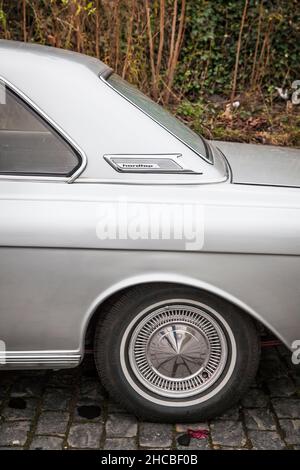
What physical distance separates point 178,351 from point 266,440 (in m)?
0.63

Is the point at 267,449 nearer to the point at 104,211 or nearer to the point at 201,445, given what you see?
the point at 201,445

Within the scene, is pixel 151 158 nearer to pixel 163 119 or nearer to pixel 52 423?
pixel 163 119

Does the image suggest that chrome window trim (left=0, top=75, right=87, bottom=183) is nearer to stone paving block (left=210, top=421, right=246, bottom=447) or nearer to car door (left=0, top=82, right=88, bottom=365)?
car door (left=0, top=82, right=88, bottom=365)

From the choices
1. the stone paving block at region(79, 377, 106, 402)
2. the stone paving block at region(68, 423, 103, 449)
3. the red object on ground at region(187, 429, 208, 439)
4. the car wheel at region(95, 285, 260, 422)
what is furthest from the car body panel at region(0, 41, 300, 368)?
the red object on ground at region(187, 429, 208, 439)

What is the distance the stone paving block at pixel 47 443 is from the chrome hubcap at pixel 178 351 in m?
0.50

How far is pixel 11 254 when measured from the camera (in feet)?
9.29

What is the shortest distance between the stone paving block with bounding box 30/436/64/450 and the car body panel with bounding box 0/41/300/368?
391mm

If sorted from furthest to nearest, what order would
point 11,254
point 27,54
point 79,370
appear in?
point 79,370, point 27,54, point 11,254

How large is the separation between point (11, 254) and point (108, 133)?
730mm

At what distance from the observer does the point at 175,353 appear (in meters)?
3.10

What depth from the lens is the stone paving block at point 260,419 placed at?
3.21 m

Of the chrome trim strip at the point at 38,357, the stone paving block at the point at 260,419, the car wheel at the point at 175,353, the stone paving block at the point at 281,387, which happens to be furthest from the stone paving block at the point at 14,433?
the stone paving block at the point at 281,387

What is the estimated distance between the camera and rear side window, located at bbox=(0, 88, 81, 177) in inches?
116
